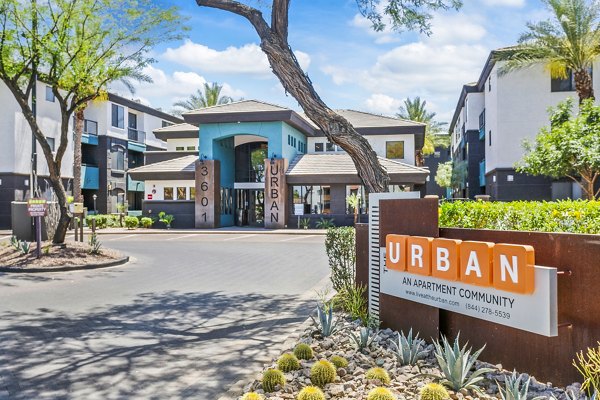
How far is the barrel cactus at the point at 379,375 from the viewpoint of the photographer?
494 centimetres

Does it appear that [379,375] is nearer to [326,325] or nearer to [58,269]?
[326,325]

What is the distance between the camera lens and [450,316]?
6.12 m

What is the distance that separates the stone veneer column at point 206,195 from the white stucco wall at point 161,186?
9.86ft

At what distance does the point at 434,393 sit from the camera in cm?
441

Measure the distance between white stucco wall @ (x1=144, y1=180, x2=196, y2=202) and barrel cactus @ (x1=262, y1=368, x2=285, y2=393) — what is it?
3186 centimetres

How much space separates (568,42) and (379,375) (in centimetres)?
2606

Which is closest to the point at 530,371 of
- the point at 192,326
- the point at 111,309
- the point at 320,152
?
the point at 192,326

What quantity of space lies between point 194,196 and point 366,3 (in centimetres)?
2561

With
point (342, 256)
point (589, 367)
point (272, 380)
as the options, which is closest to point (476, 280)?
point (589, 367)

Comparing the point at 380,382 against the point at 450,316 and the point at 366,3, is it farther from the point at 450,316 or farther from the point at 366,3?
the point at 366,3

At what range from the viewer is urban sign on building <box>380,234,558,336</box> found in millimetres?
4758

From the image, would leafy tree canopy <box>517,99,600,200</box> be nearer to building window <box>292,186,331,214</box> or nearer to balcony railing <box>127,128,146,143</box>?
building window <box>292,186,331,214</box>

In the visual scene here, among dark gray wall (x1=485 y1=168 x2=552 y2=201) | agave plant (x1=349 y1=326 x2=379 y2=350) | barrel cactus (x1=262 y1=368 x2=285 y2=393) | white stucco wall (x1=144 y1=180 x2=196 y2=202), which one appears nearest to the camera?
barrel cactus (x1=262 y1=368 x2=285 y2=393)

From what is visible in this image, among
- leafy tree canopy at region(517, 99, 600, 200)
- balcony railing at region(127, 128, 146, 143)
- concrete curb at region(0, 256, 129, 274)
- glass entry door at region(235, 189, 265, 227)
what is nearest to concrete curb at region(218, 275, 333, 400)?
concrete curb at region(0, 256, 129, 274)
